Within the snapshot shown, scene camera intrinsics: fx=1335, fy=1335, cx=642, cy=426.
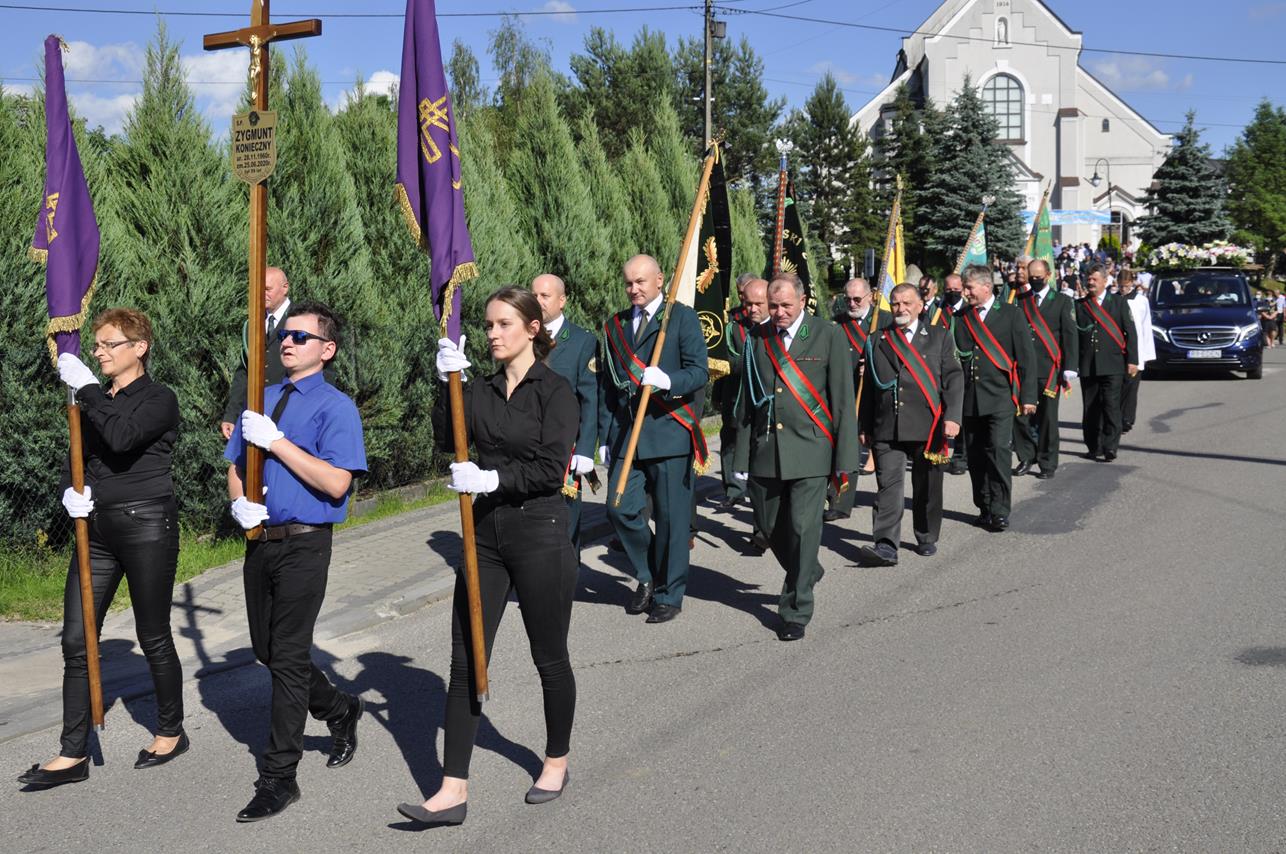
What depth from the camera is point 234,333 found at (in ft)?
31.8

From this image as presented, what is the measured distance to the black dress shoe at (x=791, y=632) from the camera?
6.96m

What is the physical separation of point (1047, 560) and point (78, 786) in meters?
6.21

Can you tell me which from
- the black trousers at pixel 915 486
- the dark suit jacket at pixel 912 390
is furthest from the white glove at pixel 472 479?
the dark suit jacket at pixel 912 390

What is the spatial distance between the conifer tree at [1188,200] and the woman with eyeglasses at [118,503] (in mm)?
50689

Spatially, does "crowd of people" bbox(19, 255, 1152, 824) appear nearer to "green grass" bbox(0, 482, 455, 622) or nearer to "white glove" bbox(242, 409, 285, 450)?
"white glove" bbox(242, 409, 285, 450)

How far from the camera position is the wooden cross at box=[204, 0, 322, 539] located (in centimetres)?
445

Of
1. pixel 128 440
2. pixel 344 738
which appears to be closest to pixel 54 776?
pixel 344 738

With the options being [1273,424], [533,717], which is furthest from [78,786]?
[1273,424]

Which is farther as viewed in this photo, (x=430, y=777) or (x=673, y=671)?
(x=673, y=671)

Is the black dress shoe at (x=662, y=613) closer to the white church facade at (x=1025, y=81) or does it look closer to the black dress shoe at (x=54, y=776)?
the black dress shoe at (x=54, y=776)

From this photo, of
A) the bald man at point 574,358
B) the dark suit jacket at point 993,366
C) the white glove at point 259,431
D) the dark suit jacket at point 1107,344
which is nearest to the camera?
the white glove at point 259,431

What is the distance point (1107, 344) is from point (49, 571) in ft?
34.1

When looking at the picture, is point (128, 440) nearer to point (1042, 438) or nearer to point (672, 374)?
point (672, 374)

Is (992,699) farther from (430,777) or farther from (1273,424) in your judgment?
(1273,424)
